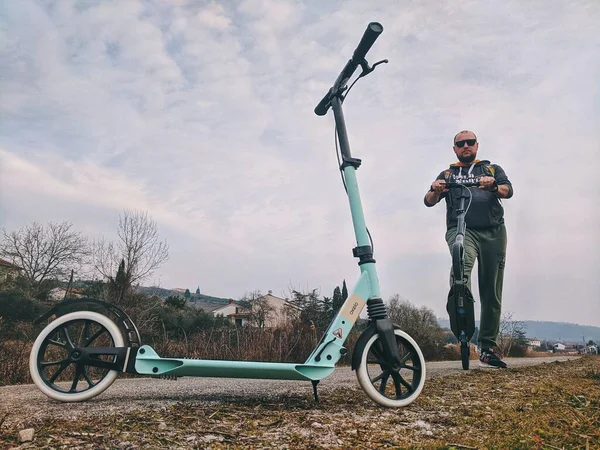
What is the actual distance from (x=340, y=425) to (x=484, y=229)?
298cm

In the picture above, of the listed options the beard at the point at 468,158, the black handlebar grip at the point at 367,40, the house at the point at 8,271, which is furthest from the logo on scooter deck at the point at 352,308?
the house at the point at 8,271

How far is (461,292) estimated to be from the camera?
4.08 metres

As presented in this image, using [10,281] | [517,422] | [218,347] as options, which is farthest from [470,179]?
[10,281]

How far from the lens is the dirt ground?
1676 millimetres

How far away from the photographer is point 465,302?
13.5ft

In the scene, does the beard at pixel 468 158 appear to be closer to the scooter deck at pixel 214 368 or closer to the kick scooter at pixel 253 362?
the kick scooter at pixel 253 362

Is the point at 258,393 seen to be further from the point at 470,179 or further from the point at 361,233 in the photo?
the point at 470,179

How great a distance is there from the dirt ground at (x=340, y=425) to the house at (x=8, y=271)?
83.4 ft

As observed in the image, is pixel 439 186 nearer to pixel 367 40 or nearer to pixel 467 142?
pixel 467 142

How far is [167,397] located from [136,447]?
930mm

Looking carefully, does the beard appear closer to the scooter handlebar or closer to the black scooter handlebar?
the scooter handlebar

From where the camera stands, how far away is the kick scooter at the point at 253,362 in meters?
2.36

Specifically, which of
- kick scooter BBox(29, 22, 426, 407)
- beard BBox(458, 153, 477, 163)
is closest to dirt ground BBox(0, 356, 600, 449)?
kick scooter BBox(29, 22, 426, 407)

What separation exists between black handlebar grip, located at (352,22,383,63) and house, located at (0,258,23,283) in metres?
25.5
